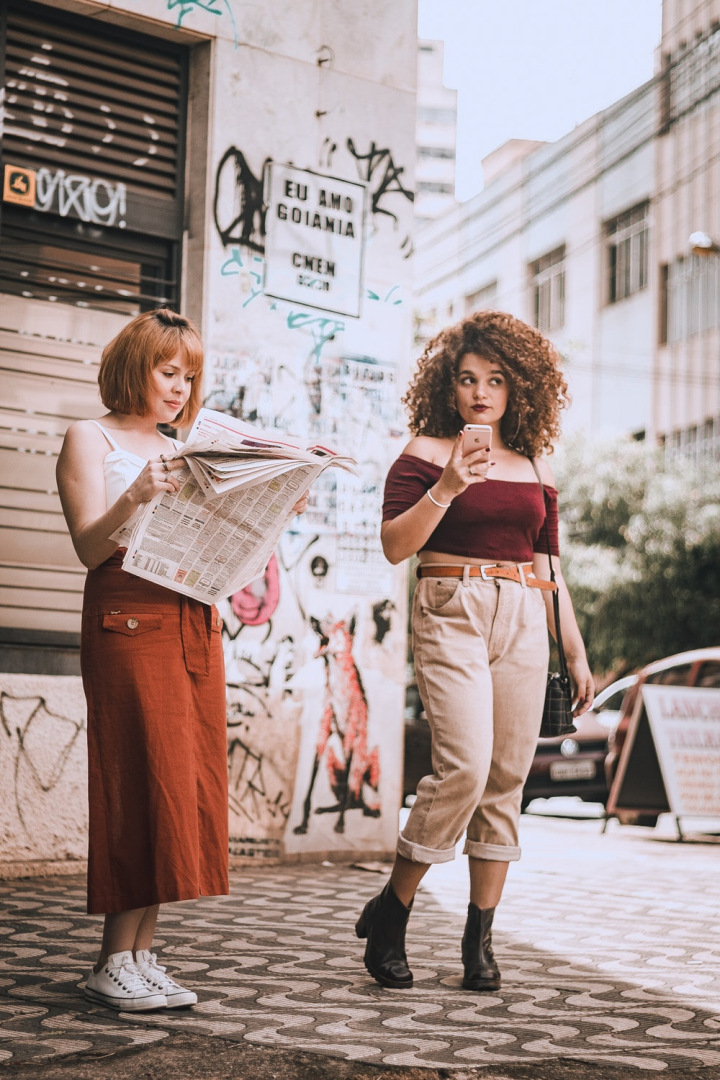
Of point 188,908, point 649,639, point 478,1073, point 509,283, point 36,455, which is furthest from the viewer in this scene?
point 509,283

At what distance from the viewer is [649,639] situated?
24953 mm

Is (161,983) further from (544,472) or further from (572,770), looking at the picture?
(572,770)

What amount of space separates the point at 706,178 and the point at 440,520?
1093 inches

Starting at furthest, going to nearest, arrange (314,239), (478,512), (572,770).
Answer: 1. (572,770)
2. (314,239)
3. (478,512)

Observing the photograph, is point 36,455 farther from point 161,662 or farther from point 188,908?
point 161,662

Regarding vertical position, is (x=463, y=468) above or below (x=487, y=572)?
above

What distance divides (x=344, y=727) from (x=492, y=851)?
295 cm

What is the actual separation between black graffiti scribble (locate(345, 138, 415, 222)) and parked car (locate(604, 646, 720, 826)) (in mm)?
5661

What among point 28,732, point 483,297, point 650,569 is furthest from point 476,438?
point 483,297

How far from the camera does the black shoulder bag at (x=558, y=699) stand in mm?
4551

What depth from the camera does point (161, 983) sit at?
3.73 meters

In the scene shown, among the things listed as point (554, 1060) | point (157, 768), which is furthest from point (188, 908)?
point (554, 1060)

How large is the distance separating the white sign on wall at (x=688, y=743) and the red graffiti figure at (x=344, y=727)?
15.0 feet

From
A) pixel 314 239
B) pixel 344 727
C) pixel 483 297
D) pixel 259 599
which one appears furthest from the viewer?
pixel 483 297
